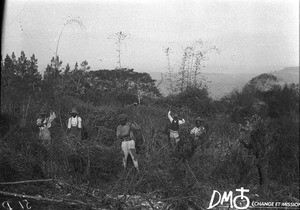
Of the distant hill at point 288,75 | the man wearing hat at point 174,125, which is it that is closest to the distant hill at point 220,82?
the distant hill at point 288,75

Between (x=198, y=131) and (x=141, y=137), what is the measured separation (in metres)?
1.22

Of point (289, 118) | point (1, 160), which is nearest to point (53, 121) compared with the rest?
point (1, 160)

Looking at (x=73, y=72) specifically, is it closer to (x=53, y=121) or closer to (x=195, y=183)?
(x=53, y=121)

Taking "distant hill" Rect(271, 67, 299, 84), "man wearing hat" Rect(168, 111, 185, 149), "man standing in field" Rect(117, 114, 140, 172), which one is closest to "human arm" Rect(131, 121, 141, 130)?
"man standing in field" Rect(117, 114, 140, 172)

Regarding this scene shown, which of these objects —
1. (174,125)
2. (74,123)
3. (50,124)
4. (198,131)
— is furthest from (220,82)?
(50,124)

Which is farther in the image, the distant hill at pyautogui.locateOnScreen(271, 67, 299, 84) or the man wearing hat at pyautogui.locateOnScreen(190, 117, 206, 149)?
the man wearing hat at pyautogui.locateOnScreen(190, 117, 206, 149)

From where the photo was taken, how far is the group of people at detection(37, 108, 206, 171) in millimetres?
7220

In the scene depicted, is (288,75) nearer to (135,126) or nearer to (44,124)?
(135,126)

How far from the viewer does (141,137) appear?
7438 mm

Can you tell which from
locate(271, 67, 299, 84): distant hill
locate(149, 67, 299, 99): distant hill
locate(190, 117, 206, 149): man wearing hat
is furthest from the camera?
locate(149, 67, 299, 99): distant hill

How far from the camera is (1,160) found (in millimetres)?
6383

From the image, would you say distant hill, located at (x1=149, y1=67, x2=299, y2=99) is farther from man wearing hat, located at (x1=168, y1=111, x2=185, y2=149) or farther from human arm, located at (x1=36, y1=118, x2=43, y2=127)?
human arm, located at (x1=36, y1=118, x2=43, y2=127)

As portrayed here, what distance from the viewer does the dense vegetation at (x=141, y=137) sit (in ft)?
20.7

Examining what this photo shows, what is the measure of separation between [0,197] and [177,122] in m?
3.83
